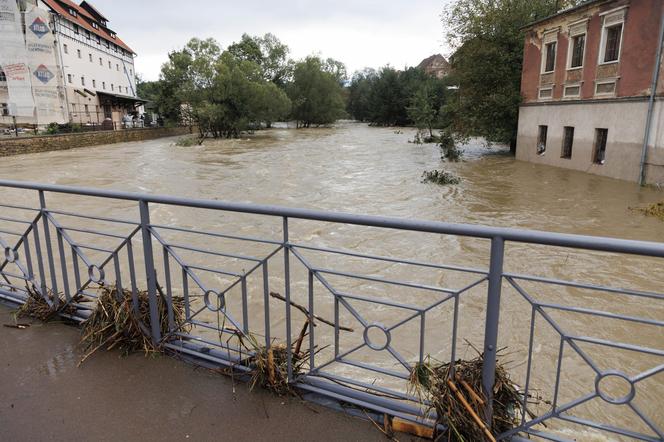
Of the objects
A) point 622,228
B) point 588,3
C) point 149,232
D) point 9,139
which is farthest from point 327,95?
point 149,232

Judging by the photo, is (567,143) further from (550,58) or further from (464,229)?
(464,229)

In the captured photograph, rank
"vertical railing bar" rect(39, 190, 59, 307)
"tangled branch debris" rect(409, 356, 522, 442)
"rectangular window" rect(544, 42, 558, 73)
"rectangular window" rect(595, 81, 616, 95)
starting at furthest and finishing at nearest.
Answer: "rectangular window" rect(544, 42, 558, 73)
"rectangular window" rect(595, 81, 616, 95)
"vertical railing bar" rect(39, 190, 59, 307)
"tangled branch debris" rect(409, 356, 522, 442)

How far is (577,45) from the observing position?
19531 mm

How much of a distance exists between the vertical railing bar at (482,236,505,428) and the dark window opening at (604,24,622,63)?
1867cm

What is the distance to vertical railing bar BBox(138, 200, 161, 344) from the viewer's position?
301cm

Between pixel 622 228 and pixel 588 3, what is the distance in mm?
10974

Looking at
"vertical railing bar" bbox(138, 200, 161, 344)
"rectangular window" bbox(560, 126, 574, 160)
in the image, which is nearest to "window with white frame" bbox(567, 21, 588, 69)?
"rectangular window" bbox(560, 126, 574, 160)

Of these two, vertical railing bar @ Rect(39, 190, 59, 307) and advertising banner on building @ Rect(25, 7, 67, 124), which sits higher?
advertising banner on building @ Rect(25, 7, 67, 124)

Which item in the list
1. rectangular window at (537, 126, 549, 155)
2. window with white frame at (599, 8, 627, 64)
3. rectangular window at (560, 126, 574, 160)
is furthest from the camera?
rectangular window at (537, 126, 549, 155)

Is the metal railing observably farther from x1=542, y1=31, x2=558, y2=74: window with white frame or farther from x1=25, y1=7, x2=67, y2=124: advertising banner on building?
x1=25, y1=7, x2=67, y2=124: advertising banner on building

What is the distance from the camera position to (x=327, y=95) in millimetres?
63000

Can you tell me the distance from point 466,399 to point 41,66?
3663 centimetres

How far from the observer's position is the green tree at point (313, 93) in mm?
62500

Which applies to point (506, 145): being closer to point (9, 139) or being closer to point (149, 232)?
point (9, 139)
